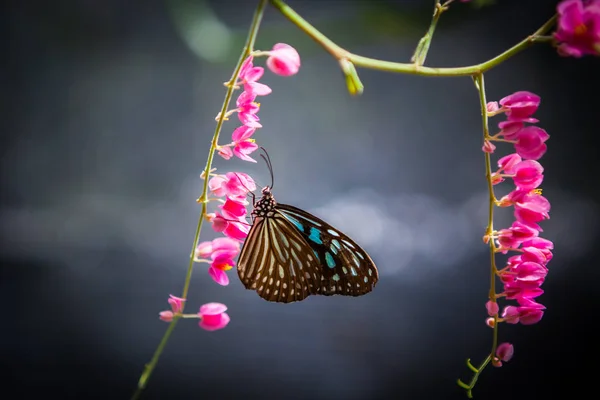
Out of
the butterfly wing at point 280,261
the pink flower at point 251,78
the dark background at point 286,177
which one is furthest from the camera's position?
the dark background at point 286,177

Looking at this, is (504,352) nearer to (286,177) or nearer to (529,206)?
(529,206)

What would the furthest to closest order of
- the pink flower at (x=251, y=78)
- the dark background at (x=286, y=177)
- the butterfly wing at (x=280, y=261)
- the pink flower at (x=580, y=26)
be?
the dark background at (x=286, y=177)
the butterfly wing at (x=280, y=261)
the pink flower at (x=251, y=78)
the pink flower at (x=580, y=26)

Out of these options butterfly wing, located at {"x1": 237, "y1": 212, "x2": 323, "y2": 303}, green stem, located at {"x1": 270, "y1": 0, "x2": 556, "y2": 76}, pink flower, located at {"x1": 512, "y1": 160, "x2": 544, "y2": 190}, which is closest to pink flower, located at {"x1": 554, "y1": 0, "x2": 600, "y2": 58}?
green stem, located at {"x1": 270, "y1": 0, "x2": 556, "y2": 76}

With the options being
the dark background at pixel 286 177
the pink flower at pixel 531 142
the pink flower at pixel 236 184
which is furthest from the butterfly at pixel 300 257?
the dark background at pixel 286 177

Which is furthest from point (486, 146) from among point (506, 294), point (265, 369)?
point (265, 369)

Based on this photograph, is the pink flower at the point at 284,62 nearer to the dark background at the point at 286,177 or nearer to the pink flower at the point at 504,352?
the pink flower at the point at 504,352

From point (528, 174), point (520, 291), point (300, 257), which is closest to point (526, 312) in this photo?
point (520, 291)

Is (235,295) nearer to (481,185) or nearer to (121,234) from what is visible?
(121,234)
